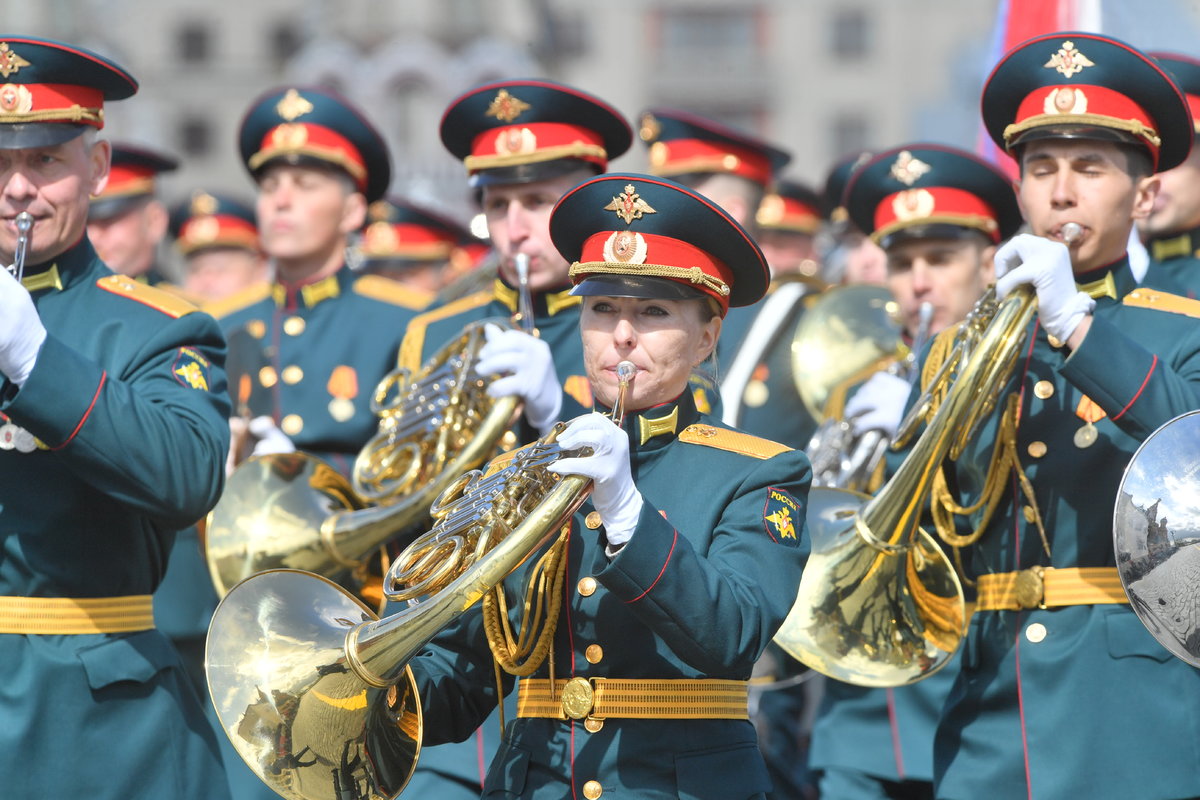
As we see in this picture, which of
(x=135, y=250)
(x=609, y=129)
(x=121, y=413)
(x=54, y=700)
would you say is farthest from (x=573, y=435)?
(x=135, y=250)

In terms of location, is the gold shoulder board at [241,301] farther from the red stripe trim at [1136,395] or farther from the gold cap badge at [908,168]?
the red stripe trim at [1136,395]

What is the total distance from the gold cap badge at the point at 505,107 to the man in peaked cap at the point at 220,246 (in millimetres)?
4895

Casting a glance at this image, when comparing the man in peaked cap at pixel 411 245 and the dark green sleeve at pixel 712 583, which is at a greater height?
the dark green sleeve at pixel 712 583

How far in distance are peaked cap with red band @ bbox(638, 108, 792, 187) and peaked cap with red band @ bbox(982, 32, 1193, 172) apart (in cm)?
329

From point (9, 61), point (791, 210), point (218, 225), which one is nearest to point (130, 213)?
point (218, 225)

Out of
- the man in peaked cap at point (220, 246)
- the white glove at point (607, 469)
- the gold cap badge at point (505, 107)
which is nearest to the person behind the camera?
the white glove at point (607, 469)

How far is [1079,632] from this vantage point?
5.42 metres

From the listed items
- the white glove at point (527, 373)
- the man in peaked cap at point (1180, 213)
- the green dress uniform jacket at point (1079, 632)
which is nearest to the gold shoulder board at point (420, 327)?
the white glove at point (527, 373)

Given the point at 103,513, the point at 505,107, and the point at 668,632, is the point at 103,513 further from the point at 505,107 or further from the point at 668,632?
the point at 505,107

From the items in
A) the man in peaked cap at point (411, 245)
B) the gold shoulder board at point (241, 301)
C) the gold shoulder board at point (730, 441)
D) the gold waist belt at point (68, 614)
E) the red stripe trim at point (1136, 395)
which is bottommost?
the man in peaked cap at point (411, 245)

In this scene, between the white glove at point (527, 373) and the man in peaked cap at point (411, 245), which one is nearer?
the white glove at point (527, 373)

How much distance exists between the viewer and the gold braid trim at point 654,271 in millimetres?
4770

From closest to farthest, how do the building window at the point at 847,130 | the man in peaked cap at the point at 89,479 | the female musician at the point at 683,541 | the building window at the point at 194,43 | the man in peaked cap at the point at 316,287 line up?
the female musician at the point at 683,541, the man in peaked cap at the point at 89,479, the man in peaked cap at the point at 316,287, the building window at the point at 847,130, the building window at the point at 194,43

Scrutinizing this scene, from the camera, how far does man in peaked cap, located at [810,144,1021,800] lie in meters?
7.52
